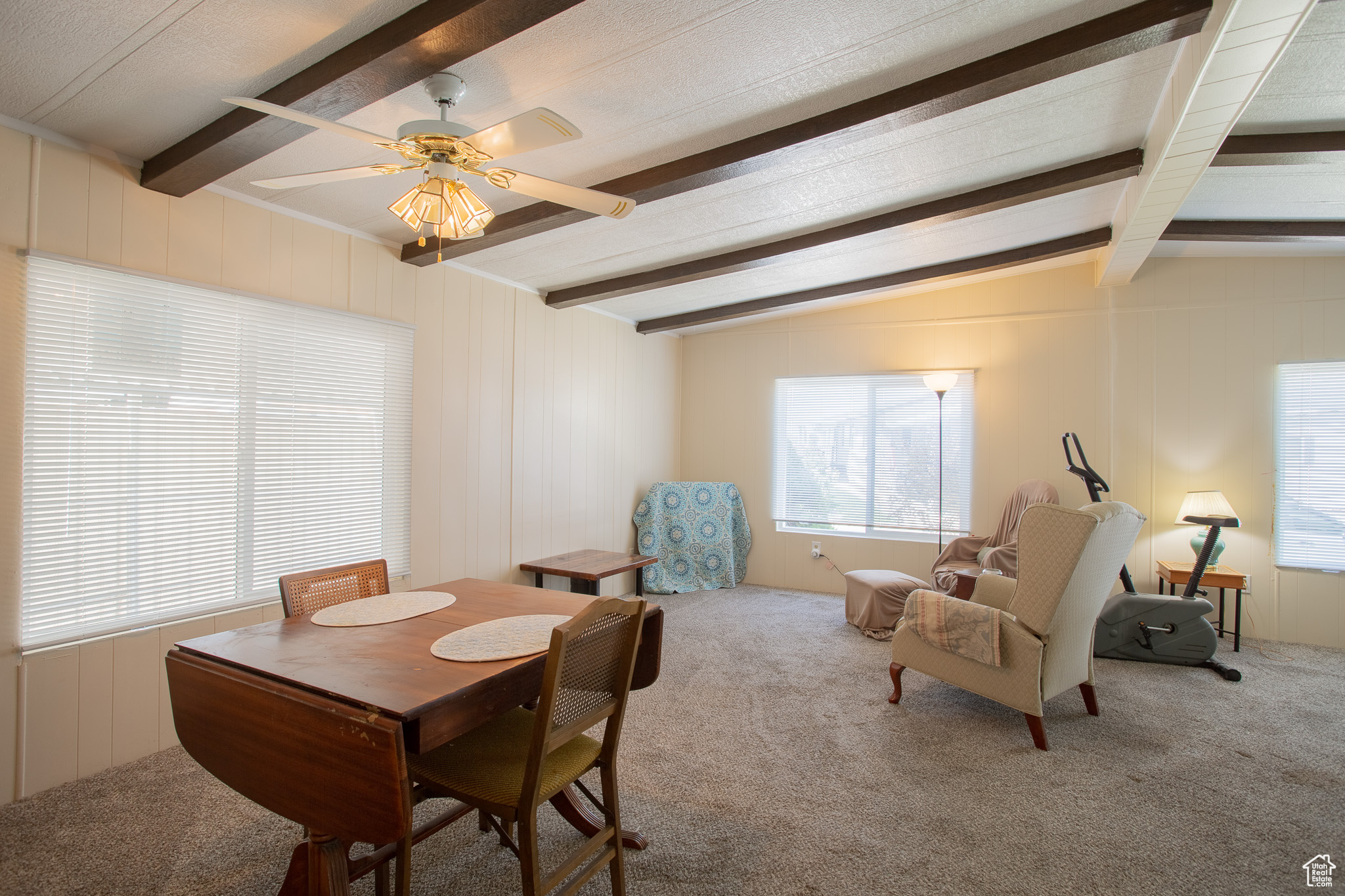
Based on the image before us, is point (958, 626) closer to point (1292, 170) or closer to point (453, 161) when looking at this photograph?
point (453, 161)

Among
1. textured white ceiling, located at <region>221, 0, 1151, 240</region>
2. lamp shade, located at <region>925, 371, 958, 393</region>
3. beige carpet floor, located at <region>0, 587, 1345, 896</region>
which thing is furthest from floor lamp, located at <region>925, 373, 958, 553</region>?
textured white ceiling, located at <region>221, 0, 1151, 240</region>

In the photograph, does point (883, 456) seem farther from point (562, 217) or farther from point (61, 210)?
point (61, 210)

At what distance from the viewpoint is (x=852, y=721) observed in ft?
9.22

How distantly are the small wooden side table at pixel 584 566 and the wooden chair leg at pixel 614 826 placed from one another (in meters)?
2.09

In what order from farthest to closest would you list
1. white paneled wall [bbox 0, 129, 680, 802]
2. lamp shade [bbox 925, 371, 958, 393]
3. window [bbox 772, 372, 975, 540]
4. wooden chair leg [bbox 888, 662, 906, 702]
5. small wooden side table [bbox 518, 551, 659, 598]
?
window [bbox 772, 372, 975, 540] < lamp shade [bbox 925, 371, 958, 393] < small wooden side table [bbox 518, 551, 659, 598] < wooden chair leg [bbox 888, 662, 906, 702] < white paneled wall [bbox 0, 129, 680, 802]

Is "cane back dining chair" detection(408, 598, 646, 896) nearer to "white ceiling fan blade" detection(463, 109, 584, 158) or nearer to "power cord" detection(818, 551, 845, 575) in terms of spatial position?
"white ceiling fan blade" detection(463, 109, 584, 158)

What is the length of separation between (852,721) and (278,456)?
2.74 m

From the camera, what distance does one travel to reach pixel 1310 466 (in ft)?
13.2

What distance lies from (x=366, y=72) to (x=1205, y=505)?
4.78m

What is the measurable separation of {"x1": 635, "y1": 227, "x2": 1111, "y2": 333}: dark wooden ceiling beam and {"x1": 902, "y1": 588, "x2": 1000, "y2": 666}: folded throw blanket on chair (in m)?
2.50

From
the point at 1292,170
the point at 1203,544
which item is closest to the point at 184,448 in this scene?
the point at 1292,170

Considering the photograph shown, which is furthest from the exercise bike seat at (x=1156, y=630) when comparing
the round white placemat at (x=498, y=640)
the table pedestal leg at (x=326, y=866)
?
the table pedestal leg at (x=326, y=866)

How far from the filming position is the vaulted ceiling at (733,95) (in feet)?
5.68

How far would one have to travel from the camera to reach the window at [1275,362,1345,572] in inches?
156
